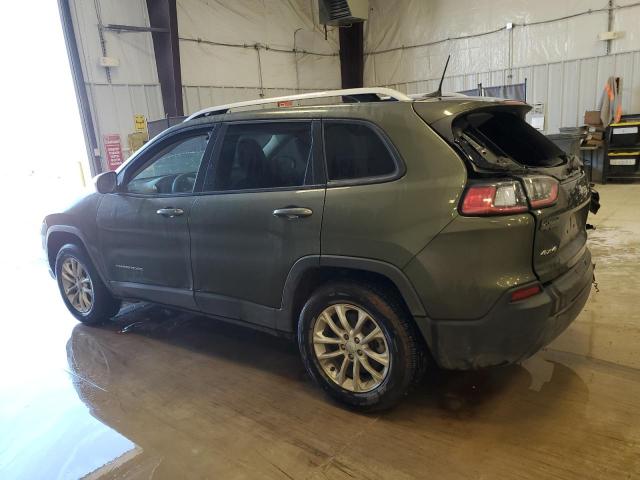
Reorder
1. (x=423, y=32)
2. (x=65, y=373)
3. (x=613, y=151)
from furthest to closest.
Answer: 1. (x=423, y=32)
2. (x=613, y=151)
3. (x=65, y=373)

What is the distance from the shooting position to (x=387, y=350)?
2.30 m

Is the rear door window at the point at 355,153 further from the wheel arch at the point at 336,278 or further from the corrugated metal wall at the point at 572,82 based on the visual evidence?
the corrugated metal wall at the point at 572,82

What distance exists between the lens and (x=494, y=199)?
1.98 meters

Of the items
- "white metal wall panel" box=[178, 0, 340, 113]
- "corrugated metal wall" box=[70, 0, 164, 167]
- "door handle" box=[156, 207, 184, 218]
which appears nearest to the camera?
"door handle" box=[156, 207, 184, 218]

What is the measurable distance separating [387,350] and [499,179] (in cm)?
95

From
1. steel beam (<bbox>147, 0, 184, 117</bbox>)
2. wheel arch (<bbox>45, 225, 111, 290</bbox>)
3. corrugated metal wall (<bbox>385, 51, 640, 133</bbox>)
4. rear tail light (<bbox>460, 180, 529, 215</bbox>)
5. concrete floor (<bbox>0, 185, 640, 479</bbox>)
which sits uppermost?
steel beam (<bbox>147, 0, 184, 117</bbox>)

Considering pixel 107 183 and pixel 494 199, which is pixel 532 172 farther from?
pixel 107 183

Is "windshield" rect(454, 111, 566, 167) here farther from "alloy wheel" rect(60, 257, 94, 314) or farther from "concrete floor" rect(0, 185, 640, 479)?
"alloy wheel" rect(60, 257, 94, 314)

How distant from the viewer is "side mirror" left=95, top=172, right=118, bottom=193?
3400 mm

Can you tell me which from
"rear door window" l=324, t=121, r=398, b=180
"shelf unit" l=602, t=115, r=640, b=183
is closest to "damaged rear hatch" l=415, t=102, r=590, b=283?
"rear door window" l=324, t=121, r=398, b=180

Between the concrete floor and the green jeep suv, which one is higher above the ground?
the green jeep suv

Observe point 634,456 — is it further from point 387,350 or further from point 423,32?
point 423,32

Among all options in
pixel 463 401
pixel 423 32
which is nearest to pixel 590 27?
pixel 423 32

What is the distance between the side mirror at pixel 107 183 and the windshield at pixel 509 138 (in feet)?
8.11
